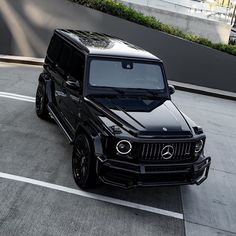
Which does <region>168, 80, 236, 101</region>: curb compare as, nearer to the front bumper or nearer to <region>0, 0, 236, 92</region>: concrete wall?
<region>0, 0, 236, 92</region>: concrete wall

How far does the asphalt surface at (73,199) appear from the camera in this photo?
5156 millimetres

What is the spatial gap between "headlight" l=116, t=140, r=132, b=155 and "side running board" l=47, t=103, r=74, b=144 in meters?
1.33

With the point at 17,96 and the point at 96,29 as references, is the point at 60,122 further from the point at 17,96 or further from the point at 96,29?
the point at 96,29

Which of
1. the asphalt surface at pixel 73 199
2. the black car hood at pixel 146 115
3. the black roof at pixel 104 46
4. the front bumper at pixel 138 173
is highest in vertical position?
the black roof at pixel 104 46

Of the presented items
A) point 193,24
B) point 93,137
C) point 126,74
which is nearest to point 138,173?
point 93,137

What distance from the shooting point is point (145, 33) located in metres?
14.1

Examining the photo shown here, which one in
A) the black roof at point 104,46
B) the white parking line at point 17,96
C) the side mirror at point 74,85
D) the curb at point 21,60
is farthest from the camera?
the curb at point 21,60

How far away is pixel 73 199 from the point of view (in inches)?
225

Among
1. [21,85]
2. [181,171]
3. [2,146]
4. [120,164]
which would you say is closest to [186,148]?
[181,171]

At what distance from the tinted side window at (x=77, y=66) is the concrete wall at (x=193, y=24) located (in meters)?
11.1

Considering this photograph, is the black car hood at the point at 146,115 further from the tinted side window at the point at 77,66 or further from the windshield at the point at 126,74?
the tinted side window at the point at 77,66

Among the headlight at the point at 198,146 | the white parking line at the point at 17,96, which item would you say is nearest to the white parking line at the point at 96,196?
the headlight at the point at 198,146

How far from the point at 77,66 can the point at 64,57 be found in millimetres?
770

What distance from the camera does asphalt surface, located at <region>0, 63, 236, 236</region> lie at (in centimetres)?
516
